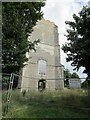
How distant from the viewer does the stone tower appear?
24.8 meters

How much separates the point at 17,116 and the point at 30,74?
19.1m

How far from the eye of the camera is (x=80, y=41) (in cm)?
831

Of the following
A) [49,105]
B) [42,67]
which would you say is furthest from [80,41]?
[42,67]

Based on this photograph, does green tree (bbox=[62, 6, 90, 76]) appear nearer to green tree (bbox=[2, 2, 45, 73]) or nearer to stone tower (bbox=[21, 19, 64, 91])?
green tree (bbox=[2, 2, 45, 73])

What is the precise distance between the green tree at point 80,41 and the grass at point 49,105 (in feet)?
6.31

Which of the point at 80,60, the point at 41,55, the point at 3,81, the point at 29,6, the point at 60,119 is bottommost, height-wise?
the point at 60,119

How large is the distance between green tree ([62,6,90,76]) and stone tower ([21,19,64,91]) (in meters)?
14.7

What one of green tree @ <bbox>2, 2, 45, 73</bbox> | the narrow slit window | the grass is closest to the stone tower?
the narrow slit window

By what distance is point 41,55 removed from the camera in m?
28.3

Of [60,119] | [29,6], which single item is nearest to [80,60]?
[60,119]

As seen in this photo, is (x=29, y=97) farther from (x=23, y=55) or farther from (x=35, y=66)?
(x=35, y=66)

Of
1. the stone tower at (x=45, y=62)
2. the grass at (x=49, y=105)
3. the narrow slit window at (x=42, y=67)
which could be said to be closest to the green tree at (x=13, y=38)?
the grass at (x=49, y=105)

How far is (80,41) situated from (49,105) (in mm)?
4552

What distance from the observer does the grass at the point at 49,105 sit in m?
6.71
